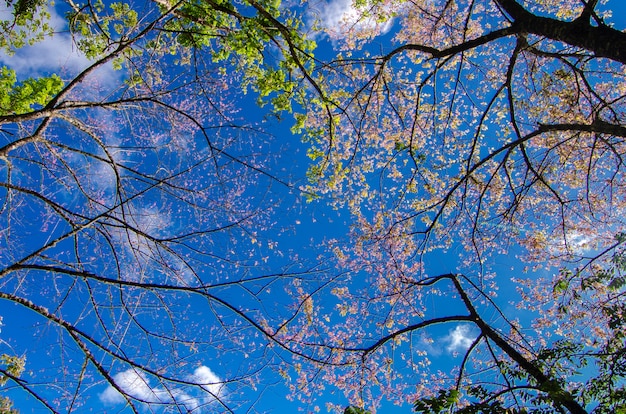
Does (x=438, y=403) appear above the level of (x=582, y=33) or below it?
below

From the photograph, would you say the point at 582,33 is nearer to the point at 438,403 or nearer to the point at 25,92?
the point at 438,403

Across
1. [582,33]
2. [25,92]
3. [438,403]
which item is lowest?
[438,403]

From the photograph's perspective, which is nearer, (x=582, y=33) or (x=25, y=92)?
(x=582, y=33)

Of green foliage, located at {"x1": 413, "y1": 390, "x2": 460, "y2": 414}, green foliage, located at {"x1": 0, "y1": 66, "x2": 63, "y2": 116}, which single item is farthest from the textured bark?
green foliage, located at {"x1": 0, "y1": 66, "x2": 63, "y2": 116}

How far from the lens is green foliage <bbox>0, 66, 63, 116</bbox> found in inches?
249

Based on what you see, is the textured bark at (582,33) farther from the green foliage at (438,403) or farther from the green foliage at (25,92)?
the green foliage at (25,92)

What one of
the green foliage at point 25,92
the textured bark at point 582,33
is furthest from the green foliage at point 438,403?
the green foliage at point 25,92

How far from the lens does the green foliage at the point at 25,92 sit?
632 centimetres

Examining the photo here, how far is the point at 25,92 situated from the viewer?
6328 millimetres

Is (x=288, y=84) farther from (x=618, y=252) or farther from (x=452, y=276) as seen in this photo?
(x=618, y=252)

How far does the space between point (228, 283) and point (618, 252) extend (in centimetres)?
685

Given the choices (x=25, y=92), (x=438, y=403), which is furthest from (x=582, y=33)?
(x=25, y=92)

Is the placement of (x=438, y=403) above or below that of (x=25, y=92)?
below

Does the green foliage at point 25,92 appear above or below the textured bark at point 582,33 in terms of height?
above
